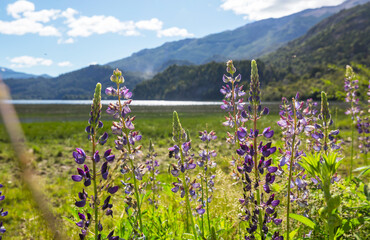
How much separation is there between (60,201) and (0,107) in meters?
7.44

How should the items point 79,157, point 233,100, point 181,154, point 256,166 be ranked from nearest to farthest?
point 79,157
point 256,166
point 181,154
point 233,100

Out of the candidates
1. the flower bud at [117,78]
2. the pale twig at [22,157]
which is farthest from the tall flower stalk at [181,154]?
the pale twig at [22,157]

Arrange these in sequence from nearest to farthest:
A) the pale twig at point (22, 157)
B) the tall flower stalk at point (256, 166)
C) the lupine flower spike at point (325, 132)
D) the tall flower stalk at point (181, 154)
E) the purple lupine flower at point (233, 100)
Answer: the pale twig at point (22, 157), the tall flower stalk at point (256, 166), the tall flower stalk at point (181, 154), the lupine flower spike at point (325, 132), the purple lupine flower at point (233, 100)

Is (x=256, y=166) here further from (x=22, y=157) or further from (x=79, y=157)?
(x=22, y=157)

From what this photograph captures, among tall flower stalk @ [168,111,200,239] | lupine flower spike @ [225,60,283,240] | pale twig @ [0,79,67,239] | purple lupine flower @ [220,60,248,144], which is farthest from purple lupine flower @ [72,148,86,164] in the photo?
purple lupine flower @ [220,60,248,144]

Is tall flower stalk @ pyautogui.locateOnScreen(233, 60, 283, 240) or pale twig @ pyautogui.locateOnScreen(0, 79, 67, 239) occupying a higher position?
pale twig @ pyautogui.locateOnScreen(0, 79, 67, 239)

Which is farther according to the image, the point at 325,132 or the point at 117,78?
the point at 325,132

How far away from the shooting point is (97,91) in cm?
164

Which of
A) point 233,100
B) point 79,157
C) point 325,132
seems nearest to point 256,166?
point 233,100

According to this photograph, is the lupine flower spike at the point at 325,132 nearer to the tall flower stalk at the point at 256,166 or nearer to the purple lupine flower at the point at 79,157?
the tall flower stalk at the point at 256,166

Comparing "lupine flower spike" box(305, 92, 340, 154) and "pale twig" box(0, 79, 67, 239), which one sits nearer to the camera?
"pale twig" box(0, 79, 67, 239)

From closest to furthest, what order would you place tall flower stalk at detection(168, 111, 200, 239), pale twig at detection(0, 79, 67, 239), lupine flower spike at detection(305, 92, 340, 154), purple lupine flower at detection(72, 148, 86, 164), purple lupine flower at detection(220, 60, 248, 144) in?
pale twig at detection(0, 79, 67, 239), purple lupine flower at detection(72, 148, 86, 164), tall flower stalk at detection(168, 111, 200, 239), lupine flower spike at detection(305, 92, 340, 154), purple lupine flower at detection(220, 60, 248, 144)

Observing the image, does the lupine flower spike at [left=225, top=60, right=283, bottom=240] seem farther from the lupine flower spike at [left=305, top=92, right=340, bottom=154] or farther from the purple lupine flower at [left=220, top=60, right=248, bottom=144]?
the purple lupine flower at [left=220, top=60, right=248, bottom=144]

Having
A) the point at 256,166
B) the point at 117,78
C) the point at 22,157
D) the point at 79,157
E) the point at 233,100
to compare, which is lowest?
the point at 256,166
